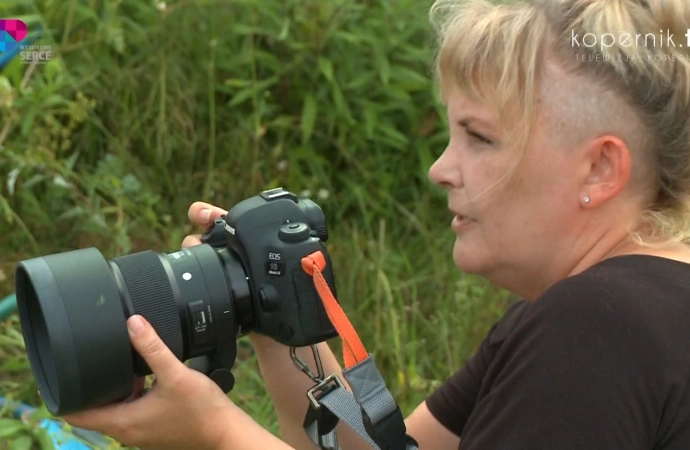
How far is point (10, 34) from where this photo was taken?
2.33 m

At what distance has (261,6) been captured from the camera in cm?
242

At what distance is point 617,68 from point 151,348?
23.4 inches

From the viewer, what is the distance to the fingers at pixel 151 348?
40.9 inches

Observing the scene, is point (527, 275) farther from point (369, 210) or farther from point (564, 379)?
point (369, 210)

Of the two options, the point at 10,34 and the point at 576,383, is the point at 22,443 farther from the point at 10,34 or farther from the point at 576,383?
the point at 10,34

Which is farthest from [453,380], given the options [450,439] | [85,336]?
[85,336]

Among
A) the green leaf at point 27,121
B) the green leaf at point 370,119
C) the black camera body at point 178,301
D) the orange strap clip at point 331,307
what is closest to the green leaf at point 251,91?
the green leaf at point 370,119

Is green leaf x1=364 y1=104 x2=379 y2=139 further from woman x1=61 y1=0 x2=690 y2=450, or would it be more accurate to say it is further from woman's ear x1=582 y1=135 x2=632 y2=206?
woman's ear x1=582 y1=135 x2=632 y2=206

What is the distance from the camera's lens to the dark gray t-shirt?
2.97 ft

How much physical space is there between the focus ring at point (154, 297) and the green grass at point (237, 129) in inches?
44.3

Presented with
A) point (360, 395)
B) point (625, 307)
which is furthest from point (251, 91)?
point (625, 307)

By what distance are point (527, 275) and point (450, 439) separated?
329 millimetres

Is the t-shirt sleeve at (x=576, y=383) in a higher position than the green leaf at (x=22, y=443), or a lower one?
higher

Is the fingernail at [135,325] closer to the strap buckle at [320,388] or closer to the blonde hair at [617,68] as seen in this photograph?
the strap buckle at [320,388]
